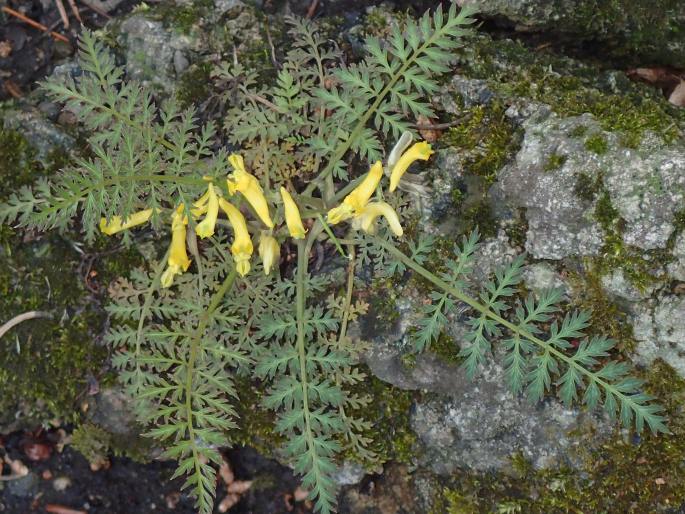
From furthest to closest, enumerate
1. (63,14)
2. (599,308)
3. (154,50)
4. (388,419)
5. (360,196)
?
(63,14)
(154,50)
(388,419)
(599,308)
(360,196)

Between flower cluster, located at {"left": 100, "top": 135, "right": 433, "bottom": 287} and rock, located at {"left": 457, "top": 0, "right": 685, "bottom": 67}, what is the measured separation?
3.97 feet

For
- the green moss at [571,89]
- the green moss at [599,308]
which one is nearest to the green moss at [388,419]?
the green moss at [599,308]

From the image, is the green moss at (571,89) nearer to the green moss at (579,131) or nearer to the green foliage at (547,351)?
the green moss at (579,131)

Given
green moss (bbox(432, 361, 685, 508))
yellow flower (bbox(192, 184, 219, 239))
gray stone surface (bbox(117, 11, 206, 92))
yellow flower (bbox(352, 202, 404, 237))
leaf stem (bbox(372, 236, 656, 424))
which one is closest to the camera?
yellow flower (bbox(192, 184, 219, 239))

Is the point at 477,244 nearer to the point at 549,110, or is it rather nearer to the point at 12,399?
the point at 549,110

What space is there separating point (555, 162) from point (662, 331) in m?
1.01

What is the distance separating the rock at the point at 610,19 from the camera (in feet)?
13.5

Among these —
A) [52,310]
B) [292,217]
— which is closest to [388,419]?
[292,217]

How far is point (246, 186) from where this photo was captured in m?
3.40

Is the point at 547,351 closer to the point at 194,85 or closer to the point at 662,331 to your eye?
the point at 662,331

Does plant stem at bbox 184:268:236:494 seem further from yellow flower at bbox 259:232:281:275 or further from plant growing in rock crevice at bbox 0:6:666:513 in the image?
yellow flower at bbox 259:232:281:275

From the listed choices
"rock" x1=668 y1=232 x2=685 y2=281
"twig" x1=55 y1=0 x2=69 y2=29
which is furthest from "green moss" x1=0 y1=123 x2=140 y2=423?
"rock" x1=668 y1=232 x2=685 y2=281

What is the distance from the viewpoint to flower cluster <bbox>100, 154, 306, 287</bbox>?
132 inches

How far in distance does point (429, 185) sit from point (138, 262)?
186 cm
